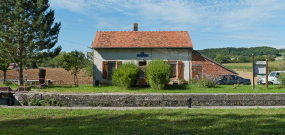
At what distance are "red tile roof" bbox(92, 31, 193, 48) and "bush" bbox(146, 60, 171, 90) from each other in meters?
4.22

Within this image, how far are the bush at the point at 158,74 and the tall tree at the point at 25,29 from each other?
9869 millimetres

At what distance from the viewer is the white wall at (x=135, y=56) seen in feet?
70.2

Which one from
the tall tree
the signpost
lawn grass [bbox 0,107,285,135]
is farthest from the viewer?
the tall tree

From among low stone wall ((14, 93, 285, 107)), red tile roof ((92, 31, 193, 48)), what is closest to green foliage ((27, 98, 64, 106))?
low stone wall ((14, 93, 285, 107))

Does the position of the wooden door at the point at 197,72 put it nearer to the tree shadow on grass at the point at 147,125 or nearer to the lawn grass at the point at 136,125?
the tree shadow on grass at the point at 147,125

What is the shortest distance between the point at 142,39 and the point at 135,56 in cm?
178

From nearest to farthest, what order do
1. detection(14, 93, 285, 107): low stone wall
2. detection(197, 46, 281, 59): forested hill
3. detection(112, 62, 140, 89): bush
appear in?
1. detection(14, 93, 285, 107): low stone wall
2. detection(112, 62, 140, 89): bush
3. detection(197, 46, 281, 59): forested hill

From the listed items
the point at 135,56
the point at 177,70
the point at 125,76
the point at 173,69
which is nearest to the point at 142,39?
the point at 135,56

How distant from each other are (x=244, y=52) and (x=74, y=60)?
88200 millimetres

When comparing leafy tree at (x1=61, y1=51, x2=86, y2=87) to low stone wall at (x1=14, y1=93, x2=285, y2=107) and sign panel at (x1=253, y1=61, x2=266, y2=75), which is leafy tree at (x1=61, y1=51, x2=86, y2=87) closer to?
low stone wall at (x1=14, y1=93, x2=285, y2=107)

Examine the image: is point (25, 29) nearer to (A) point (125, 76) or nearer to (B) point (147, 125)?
(A) point (125, 76)

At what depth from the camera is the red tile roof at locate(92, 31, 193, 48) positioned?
21250 mm

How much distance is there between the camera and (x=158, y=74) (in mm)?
16875

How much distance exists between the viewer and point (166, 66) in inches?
681
